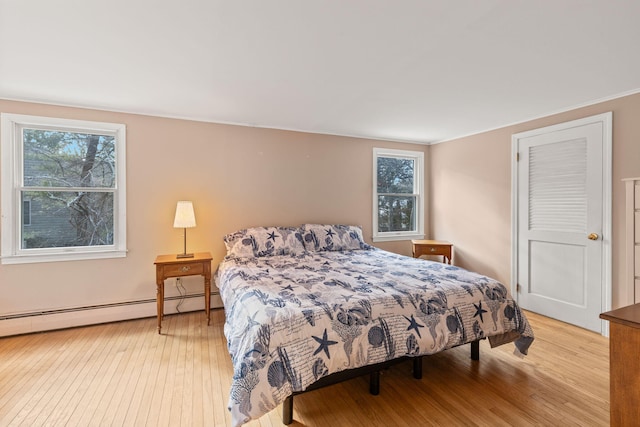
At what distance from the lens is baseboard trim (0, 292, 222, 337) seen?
275 cm

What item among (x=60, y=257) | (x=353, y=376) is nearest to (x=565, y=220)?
(x=353, y=376)

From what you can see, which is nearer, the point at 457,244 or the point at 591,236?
the point at 591,236

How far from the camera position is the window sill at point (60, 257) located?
2.74m

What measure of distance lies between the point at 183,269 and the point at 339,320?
6.27ft

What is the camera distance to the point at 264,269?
2.65 meters

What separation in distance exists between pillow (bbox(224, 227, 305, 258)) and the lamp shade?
47 centimetres

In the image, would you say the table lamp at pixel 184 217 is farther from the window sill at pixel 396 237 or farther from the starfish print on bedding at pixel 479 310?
the starfish print on bedding at pixel 479 310

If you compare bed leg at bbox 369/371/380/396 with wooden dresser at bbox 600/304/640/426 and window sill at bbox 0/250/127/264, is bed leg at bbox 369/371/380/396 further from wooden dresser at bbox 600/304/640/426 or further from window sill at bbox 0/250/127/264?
window sill at bbox 0/250/127/264

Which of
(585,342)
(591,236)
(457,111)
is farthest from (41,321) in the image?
(591,236)

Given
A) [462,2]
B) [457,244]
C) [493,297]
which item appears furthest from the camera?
[457,244]

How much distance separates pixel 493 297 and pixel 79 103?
4005mm

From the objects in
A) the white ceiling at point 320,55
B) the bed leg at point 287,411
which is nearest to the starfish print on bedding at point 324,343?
the bed leg at point 287,411

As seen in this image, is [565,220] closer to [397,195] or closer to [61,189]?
[397,195]

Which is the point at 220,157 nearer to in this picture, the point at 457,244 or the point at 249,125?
the point at 249,125
